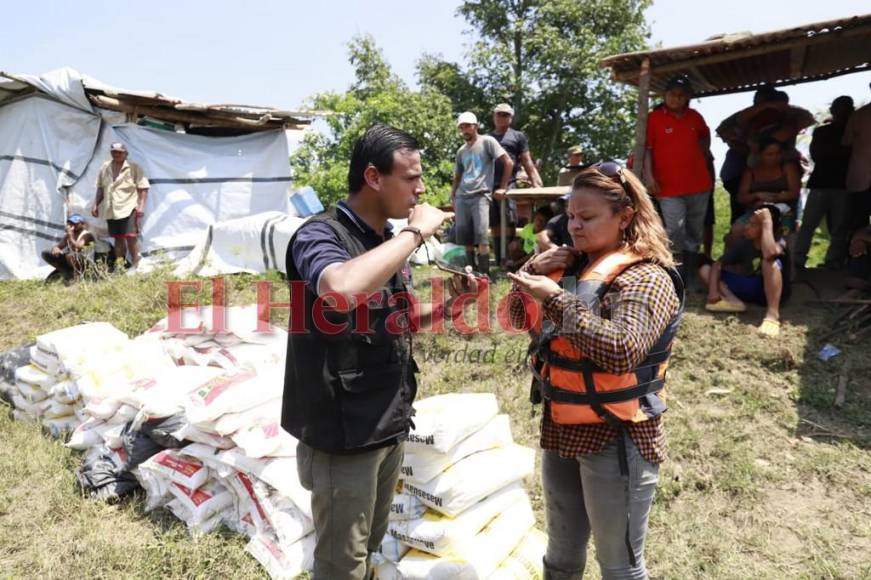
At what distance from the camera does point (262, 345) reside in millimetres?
3943

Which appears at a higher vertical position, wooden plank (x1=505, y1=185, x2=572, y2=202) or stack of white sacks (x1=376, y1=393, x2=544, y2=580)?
wooden plank (x1=505, y1=185, x2=572, y2=202)

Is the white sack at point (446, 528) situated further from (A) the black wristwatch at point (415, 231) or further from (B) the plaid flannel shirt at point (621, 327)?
(A) the black wristwatch at point (415, 231)

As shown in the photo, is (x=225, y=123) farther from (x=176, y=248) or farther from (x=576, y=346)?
(x=576, y=346)

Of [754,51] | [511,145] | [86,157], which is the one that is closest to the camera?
[754,51]

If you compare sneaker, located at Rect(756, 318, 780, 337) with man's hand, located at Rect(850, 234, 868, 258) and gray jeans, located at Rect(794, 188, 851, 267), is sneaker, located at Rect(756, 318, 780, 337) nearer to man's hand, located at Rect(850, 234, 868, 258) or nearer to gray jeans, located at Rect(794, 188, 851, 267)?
man's hand, located at Rect(850, 234, 868, 258)

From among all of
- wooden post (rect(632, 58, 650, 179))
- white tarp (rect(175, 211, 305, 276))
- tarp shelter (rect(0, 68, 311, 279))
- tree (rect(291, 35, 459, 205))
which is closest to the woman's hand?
wooden post (rect(632, 58, 650, 179))

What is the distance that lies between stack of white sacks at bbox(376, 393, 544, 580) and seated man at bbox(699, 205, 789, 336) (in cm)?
301

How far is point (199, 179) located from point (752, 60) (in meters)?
7.70

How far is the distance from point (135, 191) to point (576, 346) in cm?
798

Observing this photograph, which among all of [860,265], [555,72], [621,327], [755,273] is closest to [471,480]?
[621,327]

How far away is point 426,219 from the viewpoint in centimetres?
171

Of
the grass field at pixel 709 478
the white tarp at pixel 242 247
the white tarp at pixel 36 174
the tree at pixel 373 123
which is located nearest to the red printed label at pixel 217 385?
the grass field at pixel 709 478

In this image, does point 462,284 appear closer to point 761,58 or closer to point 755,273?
point 755,273

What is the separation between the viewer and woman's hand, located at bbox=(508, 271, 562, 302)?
1.72 metres
